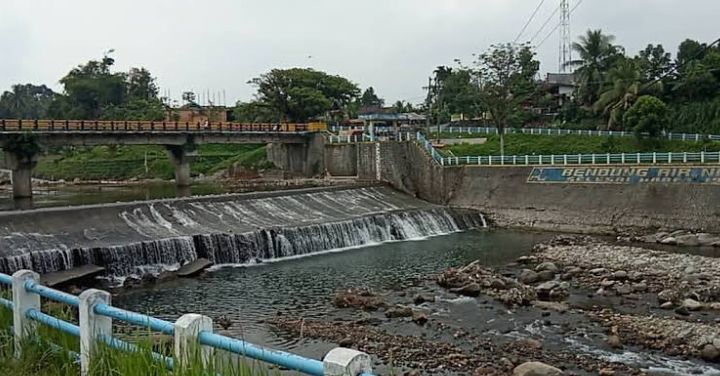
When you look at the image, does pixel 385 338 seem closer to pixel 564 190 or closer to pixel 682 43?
pixel 564 190

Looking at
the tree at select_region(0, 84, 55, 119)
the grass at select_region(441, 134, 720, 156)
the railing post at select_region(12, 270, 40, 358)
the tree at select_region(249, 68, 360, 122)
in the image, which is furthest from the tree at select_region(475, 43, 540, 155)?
the tree at select_region(0, 84, 55, 119)

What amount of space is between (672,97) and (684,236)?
947 inches

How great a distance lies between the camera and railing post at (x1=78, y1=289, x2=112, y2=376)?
5044mm

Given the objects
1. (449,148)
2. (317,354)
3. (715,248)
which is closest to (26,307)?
(317,354)

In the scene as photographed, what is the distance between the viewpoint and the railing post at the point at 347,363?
3.39 metres

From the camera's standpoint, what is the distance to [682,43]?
6438 cm

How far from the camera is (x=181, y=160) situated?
144 feet

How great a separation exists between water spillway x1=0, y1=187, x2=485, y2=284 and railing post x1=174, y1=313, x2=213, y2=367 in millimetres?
16939

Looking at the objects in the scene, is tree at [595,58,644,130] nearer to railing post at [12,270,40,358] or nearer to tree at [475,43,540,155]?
tree at [475,43,540,155]

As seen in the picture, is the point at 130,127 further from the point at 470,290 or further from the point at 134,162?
the point at 134,162

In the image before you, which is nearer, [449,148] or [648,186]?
[648,186]

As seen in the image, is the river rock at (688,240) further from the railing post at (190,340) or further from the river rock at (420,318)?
the railing post at (190,340)

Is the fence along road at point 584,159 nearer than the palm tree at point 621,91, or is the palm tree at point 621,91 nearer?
the fence along road at point 584,159

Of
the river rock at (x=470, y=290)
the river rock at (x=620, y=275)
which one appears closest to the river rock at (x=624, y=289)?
the river rock at (x=620, y=275)
